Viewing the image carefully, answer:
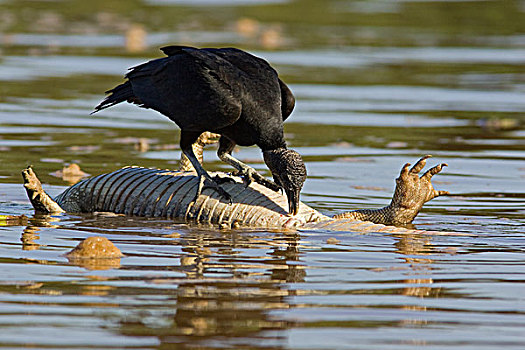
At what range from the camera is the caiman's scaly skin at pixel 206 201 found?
739 cm

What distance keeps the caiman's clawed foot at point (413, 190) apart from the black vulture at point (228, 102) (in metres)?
0.86

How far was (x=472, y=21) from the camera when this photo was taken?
25.8 metres

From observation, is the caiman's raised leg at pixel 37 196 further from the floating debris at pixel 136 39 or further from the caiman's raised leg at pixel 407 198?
the floating debris at pixel 136 39

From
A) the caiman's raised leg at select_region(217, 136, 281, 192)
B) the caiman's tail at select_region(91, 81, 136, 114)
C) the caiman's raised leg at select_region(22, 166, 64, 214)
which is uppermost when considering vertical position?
the caiman's tail at select_region(91, 81, 136, 114)

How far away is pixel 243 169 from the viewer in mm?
7855

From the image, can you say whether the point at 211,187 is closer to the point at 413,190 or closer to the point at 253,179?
the point at 253,179

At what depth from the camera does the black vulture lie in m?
7.30

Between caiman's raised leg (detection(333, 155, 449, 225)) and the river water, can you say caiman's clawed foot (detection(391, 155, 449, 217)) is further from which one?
the river water

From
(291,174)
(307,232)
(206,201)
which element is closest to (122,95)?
(206,201)

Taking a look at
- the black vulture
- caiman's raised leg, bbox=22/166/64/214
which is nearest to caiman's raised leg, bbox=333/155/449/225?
the black vulture

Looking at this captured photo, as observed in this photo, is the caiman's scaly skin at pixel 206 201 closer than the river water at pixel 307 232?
No


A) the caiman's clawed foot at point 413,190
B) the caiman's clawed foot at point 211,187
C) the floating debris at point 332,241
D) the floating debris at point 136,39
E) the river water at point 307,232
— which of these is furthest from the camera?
the floating debris at point 136,39

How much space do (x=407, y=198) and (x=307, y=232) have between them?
3.20 ft

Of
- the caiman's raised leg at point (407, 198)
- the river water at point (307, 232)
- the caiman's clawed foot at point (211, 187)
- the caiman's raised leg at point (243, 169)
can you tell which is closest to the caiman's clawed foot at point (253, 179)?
the caiman's raised leg at point (243, 169)
